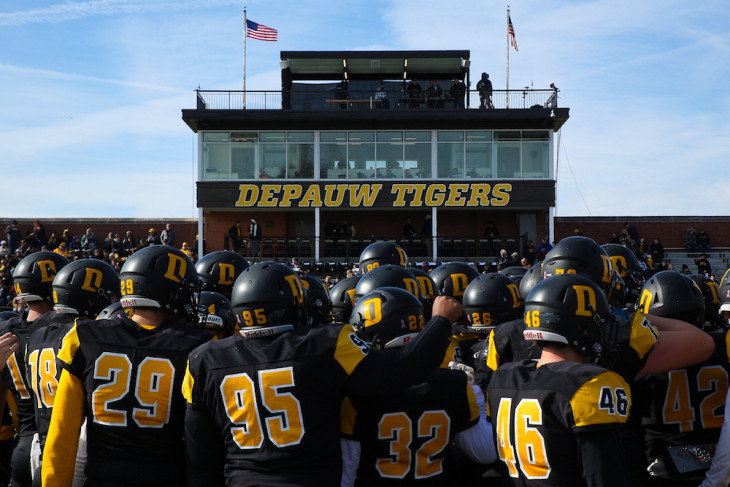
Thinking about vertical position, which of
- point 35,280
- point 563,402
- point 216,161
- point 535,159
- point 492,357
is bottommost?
point 492,357

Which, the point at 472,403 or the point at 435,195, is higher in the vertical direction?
the point at 435,195

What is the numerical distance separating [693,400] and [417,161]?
28.1 m

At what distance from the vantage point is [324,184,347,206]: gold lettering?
31.3 meters

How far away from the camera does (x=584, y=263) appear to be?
4.77 metres

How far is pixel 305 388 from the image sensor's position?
11.1 ft

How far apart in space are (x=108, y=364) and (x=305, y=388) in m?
1.26

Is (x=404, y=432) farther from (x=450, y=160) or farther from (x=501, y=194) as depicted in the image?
(x=450, y=160)

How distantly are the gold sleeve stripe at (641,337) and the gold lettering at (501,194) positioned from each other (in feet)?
91.5

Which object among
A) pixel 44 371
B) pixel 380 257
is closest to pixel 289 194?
pixel 380 257

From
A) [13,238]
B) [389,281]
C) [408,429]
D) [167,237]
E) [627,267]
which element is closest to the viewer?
[408,429]

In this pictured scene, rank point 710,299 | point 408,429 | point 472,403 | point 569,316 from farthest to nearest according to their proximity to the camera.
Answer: point 710,299, point 472,403, point 408,429, point 569,316

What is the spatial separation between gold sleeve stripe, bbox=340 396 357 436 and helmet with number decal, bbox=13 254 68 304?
323 centimetres

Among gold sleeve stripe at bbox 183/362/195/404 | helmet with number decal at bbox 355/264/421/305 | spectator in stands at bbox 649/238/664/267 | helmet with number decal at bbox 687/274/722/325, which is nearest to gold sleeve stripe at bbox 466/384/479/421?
gold sleeve stripe at bbox 183/362/195/404

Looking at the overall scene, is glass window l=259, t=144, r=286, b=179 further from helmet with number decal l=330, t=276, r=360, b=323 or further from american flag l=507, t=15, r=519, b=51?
helmet with number decal l=330, t=276, r=360, b=323
